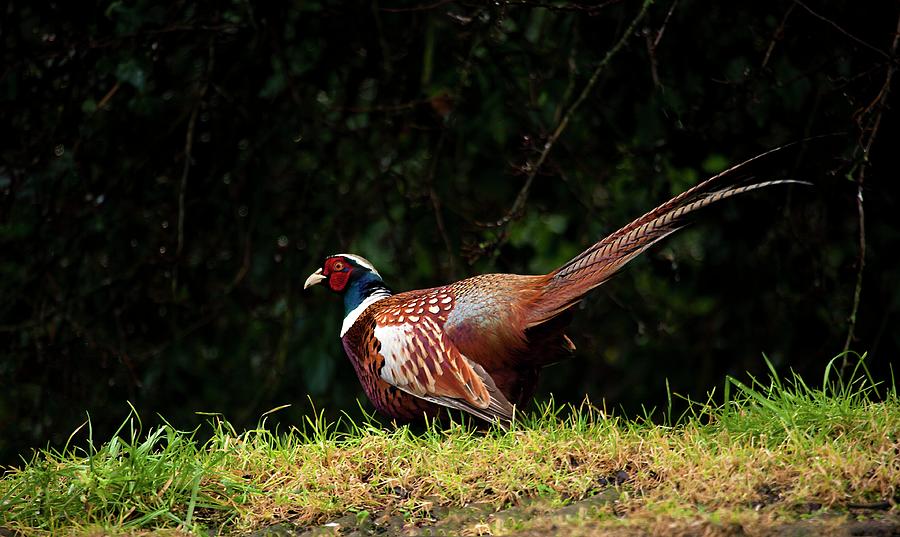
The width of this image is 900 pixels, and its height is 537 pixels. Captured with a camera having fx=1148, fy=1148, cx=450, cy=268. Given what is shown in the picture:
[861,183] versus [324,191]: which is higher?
[861,183]

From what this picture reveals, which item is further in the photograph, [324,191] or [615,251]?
[324,191]

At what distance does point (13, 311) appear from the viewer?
564 cm

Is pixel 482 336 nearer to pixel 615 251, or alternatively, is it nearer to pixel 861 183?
pixel 615 251

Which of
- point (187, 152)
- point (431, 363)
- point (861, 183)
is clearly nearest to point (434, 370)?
point (431, 363)

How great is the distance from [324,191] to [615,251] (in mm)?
2383

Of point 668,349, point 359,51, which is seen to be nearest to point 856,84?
point 668,349

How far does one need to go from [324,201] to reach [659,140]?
1.65 meters

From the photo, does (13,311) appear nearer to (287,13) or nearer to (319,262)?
(319,262)

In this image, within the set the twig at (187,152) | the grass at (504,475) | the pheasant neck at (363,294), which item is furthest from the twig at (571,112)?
the twig at (187,152)

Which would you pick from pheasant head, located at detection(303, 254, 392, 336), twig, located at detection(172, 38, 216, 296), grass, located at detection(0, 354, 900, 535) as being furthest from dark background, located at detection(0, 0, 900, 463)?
grass, located at detection(0, 354, 900, 535)

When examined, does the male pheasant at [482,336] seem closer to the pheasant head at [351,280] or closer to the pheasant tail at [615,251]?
the pheasant tail at [615,251]

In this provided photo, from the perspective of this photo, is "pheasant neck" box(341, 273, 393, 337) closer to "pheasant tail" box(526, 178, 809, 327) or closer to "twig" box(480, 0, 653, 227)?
"twig" box(480, 0, 653, 227)

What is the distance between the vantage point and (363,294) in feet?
14.2

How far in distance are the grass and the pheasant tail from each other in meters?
0.39
